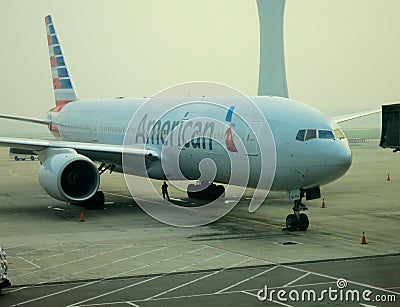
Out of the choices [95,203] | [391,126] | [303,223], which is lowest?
[303,223]

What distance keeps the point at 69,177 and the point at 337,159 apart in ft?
35.8

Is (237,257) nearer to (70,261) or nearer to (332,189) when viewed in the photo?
(70,261)

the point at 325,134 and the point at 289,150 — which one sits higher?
the point at 325,134

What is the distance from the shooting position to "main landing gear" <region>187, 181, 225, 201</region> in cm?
3391

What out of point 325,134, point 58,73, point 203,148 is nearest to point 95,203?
point 203,148

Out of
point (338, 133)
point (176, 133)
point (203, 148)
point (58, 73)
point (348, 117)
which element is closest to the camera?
point (338, 133)

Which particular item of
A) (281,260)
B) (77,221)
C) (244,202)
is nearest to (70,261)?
(281,260)

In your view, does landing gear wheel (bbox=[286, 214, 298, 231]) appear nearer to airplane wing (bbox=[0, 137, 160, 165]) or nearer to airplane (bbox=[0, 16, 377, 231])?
airplane (bbox=[0, 16, 377, 231])

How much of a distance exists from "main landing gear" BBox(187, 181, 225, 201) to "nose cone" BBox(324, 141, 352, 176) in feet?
35.3

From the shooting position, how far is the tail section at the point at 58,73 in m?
44.9

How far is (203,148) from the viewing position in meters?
27.9

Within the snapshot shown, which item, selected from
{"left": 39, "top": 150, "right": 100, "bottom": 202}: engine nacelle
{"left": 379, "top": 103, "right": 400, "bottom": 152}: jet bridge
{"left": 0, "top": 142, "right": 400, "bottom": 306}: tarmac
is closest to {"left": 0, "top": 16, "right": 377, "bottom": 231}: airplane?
{"left": 39, "top": 150, "right": 100, "bottom": 202}: engine nacelle

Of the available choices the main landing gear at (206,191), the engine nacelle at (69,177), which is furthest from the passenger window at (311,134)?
the main landing gear at (206,191)

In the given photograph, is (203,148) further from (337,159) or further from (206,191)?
(206,191)
